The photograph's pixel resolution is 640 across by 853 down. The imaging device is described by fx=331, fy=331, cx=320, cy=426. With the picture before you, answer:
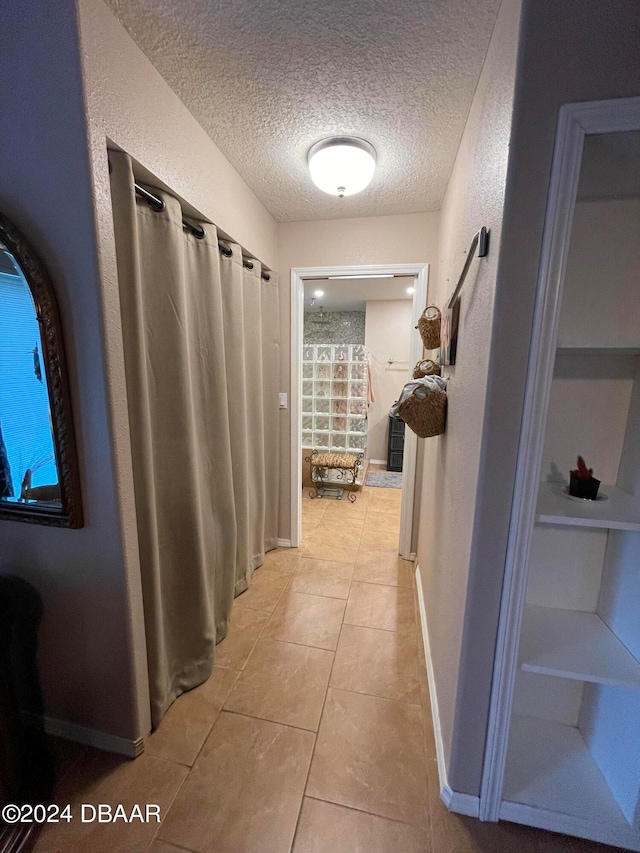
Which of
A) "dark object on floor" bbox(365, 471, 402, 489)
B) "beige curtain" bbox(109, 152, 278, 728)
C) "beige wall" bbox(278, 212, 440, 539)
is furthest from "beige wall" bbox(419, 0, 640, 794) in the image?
"dark object on floor" bbox(365, 471, 402, 489)

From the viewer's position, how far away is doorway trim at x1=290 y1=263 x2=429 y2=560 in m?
2.19

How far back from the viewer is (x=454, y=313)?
140 centimetres

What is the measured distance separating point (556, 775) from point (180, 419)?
176cm

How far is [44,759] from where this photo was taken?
1.17 m

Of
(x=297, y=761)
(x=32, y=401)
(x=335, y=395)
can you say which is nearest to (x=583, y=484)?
(x=297, y=761)

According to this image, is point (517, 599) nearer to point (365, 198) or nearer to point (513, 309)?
point (513, 309)

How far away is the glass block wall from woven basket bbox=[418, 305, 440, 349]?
73.8 inches

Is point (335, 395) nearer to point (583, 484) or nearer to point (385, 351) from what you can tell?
point (385, 351)

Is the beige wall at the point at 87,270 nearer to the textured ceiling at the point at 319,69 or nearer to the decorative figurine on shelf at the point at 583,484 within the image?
the textured ceiling at the point at 319,69

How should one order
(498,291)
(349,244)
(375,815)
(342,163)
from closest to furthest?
(498,291) < (375,815) < (342,163) < (349,244)

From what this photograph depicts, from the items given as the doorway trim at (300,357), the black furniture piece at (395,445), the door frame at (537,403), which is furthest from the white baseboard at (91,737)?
the black furniture piece at (395,445)

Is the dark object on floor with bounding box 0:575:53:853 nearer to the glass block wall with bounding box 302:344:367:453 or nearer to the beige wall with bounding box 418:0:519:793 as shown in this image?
the beige wall with bounding box 418:0:519:793

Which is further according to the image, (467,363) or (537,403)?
(467,363)

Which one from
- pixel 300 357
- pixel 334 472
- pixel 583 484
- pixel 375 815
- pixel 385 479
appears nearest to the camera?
pixel 583 484
